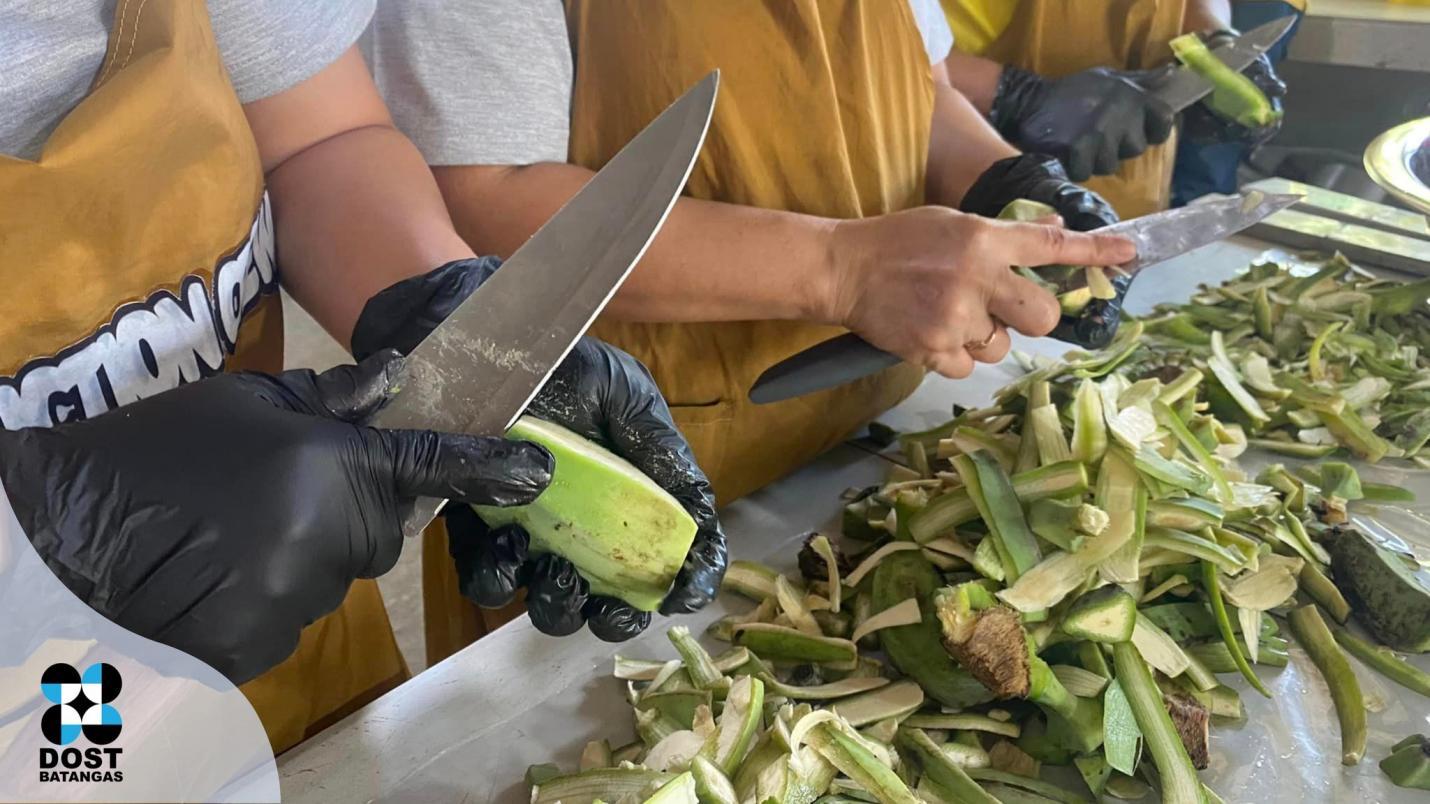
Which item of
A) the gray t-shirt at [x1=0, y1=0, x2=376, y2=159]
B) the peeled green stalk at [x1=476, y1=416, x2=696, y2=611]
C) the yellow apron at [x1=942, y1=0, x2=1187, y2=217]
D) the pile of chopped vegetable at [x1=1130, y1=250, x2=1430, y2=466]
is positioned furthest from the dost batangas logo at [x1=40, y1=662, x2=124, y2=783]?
the yellow apron at [x1=942, y1=0, x2=1187, y2=217]

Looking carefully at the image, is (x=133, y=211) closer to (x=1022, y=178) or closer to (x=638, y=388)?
(x=638, y=388)

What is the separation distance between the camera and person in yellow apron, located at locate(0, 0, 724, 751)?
2.12 ft

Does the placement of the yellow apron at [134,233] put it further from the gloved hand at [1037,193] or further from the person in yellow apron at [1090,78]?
the person in yellow apron at [1090,78]

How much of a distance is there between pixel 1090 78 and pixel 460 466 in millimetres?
1709

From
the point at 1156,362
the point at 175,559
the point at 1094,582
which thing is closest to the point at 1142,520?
the point at 1094,582

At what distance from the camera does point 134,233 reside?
85 cm

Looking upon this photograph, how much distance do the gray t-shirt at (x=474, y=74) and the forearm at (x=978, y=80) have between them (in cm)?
118

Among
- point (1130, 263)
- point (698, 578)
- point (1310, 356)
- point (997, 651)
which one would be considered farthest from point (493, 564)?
point (1310, 356)

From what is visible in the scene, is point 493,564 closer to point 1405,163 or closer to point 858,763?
point 858,763

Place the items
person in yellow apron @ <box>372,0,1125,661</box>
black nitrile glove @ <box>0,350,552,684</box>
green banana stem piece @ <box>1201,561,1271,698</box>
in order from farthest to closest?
person in yellow apron @ <box>372,0,1125,661</box> → green banana stem piece @ <box>1201,561,1271,698</box> → black nitrile glove @ <box>0,350,552,684</box>

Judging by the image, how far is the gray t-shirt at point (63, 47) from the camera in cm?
83

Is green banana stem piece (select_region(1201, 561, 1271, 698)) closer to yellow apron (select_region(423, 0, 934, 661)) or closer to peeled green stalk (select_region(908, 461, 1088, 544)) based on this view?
peeled green stalk (select_region(908, 461, 1088, 544))

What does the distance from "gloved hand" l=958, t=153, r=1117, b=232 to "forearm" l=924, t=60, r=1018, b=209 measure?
44mm

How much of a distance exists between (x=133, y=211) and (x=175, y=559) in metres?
0.38
